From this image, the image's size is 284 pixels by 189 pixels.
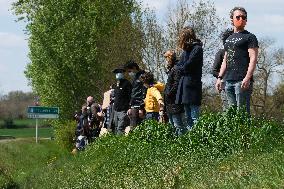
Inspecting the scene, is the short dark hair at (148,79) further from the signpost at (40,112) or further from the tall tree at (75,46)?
the tall tree at (75,46)

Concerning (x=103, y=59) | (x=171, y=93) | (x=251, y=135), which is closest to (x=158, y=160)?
(x=251, y=135)

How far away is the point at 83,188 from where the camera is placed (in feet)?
38.7

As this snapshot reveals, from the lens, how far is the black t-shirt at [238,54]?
1084cm

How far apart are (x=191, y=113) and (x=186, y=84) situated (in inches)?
19.5

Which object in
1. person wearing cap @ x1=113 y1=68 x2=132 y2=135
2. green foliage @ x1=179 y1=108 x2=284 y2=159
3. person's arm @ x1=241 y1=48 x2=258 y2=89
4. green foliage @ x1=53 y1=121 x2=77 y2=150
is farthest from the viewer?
green foliage @ x1=53 y1=121 x2=77 y2=150

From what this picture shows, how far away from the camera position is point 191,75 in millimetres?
12391

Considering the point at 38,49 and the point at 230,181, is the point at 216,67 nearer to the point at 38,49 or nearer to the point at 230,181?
the point at 230,181

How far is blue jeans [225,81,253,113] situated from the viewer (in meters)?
10.8

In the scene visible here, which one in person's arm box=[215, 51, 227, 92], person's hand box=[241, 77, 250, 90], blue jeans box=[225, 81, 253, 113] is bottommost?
blue jeans box=[225, 81, 253, 113]

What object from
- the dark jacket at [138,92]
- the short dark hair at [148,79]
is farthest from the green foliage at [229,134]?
the dark jacket at [138,92]

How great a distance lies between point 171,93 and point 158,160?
2.64 metres

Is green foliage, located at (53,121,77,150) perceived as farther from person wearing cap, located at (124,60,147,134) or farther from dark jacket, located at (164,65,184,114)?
dark jacket, located at (164,65,184,114)

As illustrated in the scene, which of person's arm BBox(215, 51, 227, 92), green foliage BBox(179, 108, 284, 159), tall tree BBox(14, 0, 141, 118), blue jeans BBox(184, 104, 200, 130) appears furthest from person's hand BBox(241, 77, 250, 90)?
tall tree BBox(14, 0, 141, 118)

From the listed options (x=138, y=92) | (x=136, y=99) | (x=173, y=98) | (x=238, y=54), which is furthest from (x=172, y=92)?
(x=136, y=99)
